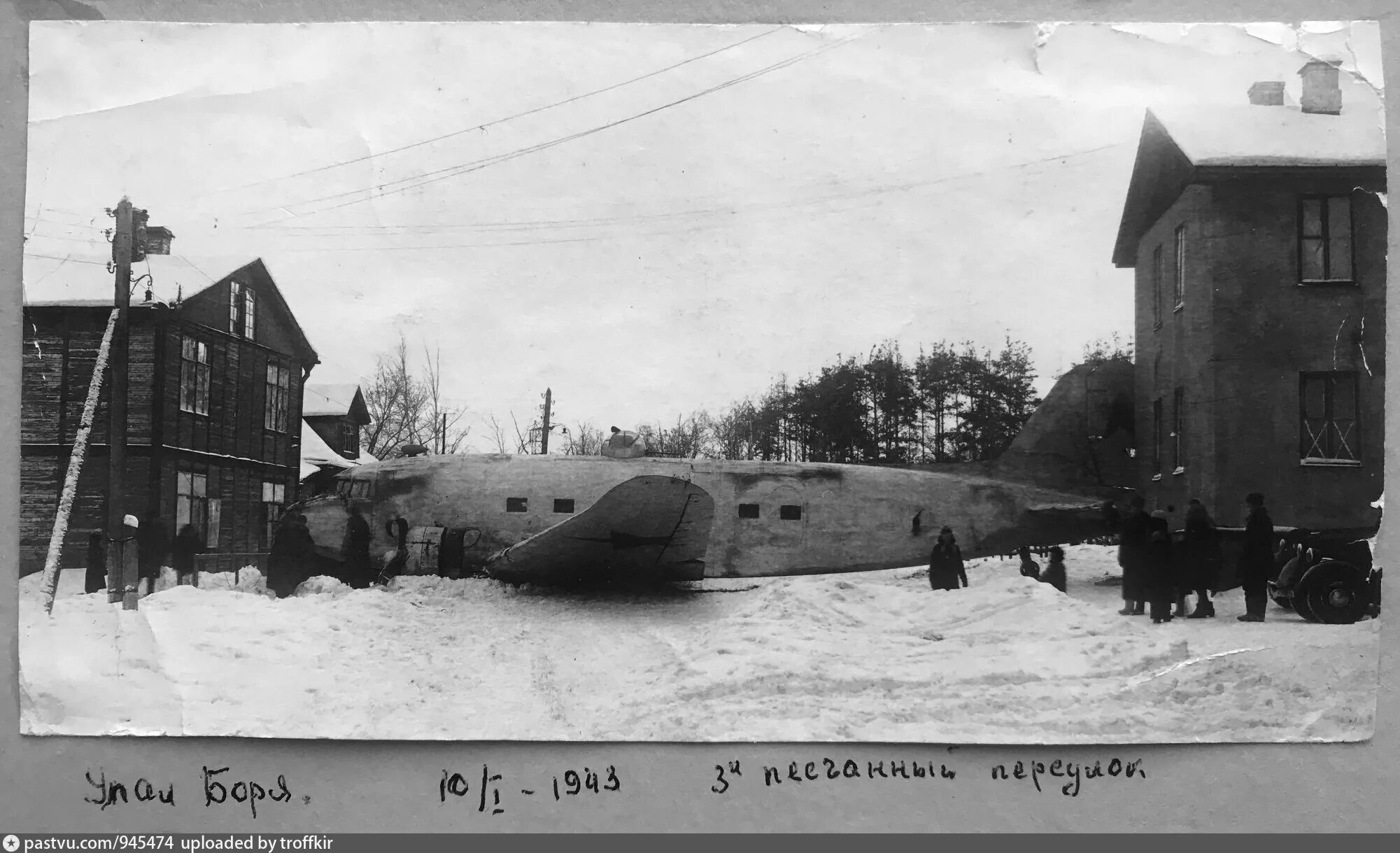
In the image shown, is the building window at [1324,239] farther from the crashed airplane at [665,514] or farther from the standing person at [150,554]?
the standing person at [150,554]

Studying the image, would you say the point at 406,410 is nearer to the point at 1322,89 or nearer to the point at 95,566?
the point at 95,566

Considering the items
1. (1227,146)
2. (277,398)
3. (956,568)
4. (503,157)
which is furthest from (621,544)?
(1227,146)

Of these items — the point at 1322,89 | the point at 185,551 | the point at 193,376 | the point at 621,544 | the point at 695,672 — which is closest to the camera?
the point at 695,672

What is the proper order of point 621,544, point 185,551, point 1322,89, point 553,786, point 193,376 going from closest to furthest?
point 553,786
point 1322,89
point 185,551
point 193,376
point 621,544

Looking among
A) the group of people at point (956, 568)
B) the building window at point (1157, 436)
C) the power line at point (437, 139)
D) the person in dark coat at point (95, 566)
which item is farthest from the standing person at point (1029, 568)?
the person in dark coat at point (95, 566)

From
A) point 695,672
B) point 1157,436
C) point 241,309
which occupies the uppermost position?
point 241,309

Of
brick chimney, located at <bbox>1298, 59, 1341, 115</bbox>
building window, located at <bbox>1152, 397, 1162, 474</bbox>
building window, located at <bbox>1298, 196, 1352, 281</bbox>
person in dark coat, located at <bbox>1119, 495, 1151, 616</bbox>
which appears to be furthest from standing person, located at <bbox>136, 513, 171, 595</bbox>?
brick chimney, located at <bbox>1298, 59, 1341, 115</bbox>
